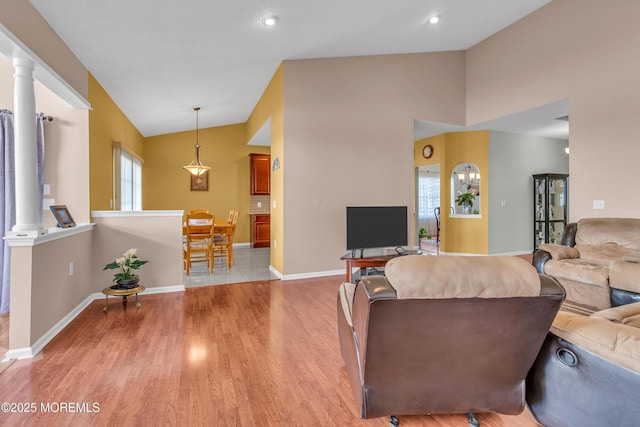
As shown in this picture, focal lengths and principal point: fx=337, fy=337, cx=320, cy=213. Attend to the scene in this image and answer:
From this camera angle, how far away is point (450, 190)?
7340mm

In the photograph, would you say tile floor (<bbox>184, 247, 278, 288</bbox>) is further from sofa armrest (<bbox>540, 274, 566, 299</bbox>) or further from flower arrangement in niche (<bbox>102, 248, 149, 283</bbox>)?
sofa armrest (<bbox>540, 274, 566, 299</bbox>)

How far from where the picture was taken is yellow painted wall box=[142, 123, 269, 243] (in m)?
7.81

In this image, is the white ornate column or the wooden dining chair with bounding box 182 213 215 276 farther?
the wooden dining chair with bounding box 182 213 215 276

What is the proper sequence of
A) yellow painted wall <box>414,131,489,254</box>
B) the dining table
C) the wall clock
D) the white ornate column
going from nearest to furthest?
1. the white ornate column
2. the dining table
3. yellow painted wall <box>414,131,489,254</box>
4. the wall clock

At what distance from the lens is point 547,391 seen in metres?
1.52

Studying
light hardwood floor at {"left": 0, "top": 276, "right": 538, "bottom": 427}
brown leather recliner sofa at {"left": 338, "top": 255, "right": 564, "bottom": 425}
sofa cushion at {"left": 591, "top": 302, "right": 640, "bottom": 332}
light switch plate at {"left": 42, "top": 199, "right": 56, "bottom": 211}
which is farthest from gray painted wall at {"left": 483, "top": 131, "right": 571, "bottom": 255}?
light switch plate at {"left": 42, "top": 199, "right": 56, "bottom": 211}

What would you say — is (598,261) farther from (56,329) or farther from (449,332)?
(56,329)

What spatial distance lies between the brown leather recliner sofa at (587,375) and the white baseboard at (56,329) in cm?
336

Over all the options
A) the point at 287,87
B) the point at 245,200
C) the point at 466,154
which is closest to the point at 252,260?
the point at 245,200

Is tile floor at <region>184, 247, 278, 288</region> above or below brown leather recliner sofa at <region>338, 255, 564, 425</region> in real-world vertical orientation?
below

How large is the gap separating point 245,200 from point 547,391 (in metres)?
7.69

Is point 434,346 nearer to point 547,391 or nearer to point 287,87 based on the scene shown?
point 547,391

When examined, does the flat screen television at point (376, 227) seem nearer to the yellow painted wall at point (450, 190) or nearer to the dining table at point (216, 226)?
the dining table at point (216, 226)

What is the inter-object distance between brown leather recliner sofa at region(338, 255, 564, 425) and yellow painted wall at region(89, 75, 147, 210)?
12.6 ft
